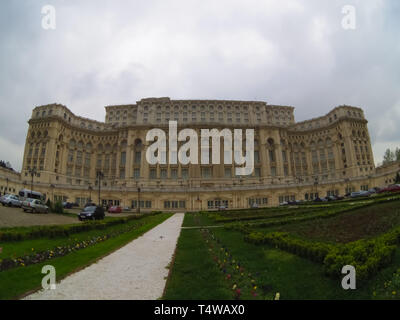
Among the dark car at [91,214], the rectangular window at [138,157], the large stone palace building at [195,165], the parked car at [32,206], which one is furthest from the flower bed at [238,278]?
the rectangular window at [138,157]

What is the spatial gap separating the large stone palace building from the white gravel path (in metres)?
48.0

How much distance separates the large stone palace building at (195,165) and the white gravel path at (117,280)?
4797cm

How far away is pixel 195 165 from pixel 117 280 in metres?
65.7

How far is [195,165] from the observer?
7231cm

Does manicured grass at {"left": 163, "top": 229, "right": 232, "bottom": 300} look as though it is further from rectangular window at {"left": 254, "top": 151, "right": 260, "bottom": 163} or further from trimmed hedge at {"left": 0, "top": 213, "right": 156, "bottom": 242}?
rectangular window at {"left": 254, "top": 151, "right": 260, "bottom": 163}

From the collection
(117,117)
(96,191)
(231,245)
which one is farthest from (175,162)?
(231,245)

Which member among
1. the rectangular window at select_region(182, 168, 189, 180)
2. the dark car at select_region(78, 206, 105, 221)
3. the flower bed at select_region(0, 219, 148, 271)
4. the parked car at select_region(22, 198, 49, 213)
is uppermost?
the rectangular window at select_region(182, 168, 189, 180)

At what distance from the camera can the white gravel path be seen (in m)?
5.49

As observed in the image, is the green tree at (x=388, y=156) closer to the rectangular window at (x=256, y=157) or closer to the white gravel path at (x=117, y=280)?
the rectangular window at (x=256, y=157)

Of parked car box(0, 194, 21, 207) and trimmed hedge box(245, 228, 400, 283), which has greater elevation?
parked car box(0, 194, 21, 207)

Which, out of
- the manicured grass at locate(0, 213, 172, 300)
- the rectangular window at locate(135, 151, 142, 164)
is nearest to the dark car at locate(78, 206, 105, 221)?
the manicured grass at locate(0, 213, 172, 300)

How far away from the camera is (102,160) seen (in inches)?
3226

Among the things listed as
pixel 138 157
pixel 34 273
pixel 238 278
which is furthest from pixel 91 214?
pixel 138 157
